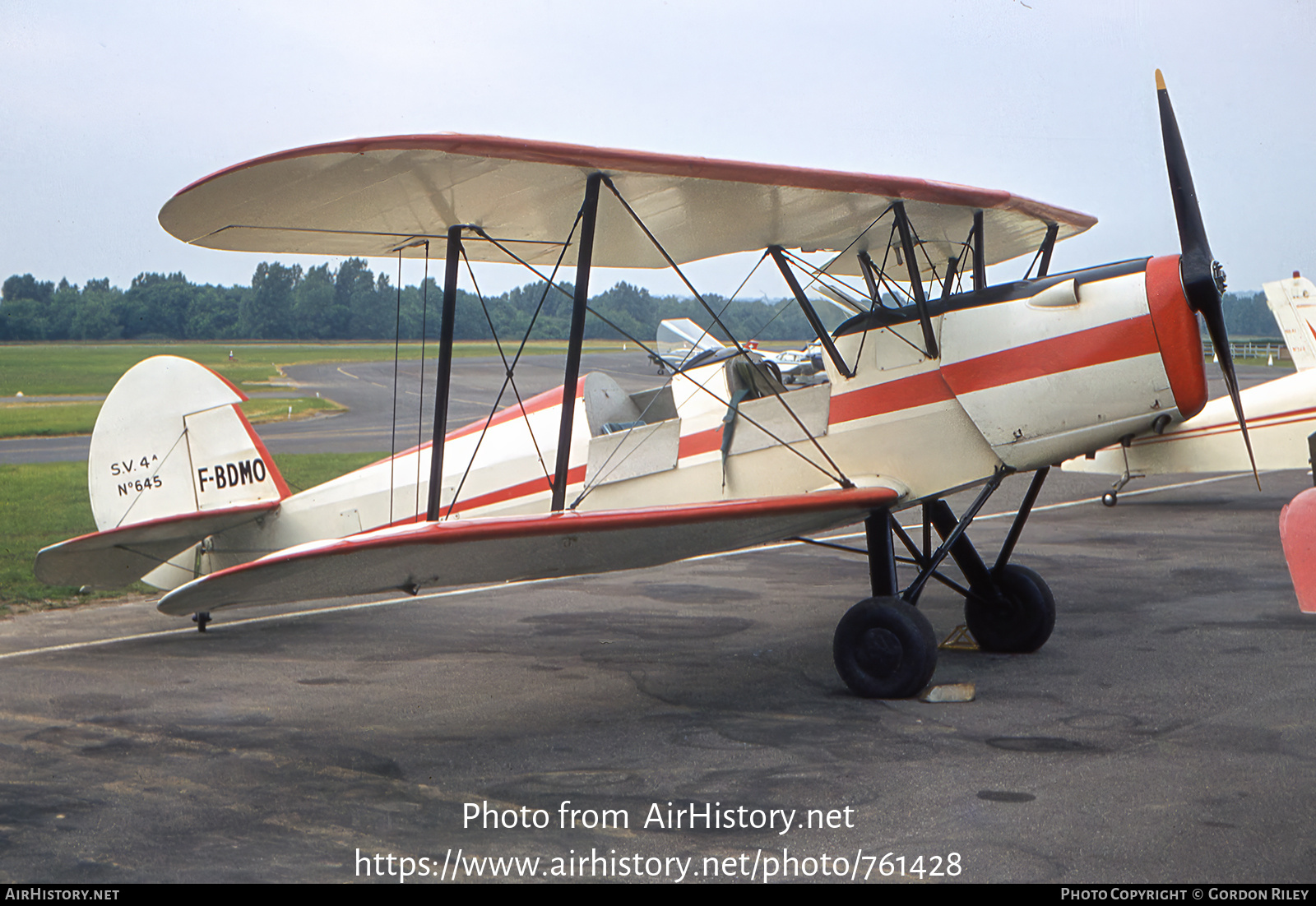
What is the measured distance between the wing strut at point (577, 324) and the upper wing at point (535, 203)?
135 mm

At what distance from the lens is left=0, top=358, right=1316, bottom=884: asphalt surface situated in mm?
3717

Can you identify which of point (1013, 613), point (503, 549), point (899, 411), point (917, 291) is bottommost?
point (1013, 613)

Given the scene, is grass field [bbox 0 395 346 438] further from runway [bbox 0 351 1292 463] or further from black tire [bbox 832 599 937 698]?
black tire [bbox 832 599 937 698]

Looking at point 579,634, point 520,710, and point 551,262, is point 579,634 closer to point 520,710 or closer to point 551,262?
point 520,710

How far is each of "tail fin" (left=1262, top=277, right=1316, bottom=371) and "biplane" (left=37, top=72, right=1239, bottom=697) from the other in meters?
Result: 8.91

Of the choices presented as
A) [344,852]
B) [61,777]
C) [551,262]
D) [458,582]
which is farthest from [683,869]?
[551,262]

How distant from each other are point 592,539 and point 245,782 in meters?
1.77

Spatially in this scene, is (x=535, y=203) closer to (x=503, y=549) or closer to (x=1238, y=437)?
(x=503, y=549)

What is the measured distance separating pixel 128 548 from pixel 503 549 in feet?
10.9

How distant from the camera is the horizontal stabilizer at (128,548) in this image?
6316 mm

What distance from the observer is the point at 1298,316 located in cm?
1465

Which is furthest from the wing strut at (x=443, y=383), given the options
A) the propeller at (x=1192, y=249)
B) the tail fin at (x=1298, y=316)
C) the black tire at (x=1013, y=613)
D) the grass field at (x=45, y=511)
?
the tail fin at (x=1298, y=316)

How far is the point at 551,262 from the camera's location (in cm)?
734

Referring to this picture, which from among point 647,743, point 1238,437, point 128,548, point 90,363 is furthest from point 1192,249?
point 90,363
